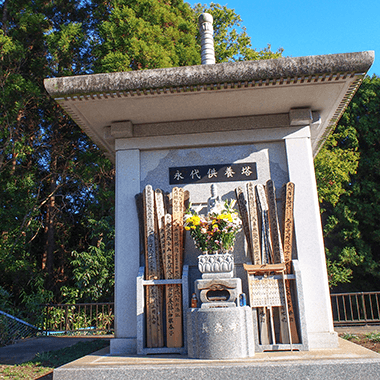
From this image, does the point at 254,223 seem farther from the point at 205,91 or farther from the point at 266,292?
the point at 205,91

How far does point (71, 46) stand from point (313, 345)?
10.8 metres

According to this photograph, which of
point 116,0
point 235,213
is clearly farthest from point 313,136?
point 116,0

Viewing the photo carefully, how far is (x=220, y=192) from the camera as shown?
5.53m

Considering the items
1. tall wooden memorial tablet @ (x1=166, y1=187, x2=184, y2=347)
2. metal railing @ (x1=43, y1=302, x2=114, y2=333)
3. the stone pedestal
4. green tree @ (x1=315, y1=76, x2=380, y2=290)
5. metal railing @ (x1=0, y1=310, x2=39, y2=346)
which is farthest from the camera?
green tree @ (x1=315, y1=76, x2=380, y2=290)

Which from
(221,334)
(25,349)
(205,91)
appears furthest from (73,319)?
(205,91)

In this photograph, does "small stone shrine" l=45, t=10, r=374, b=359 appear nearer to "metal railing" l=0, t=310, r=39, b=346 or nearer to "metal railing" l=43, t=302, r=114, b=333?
"metal railing" l=0, t=310, r=39, b=346

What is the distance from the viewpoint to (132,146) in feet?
19.0

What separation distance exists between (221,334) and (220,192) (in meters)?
2.04

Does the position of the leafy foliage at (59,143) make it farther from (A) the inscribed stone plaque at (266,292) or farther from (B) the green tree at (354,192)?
(A) the inscribed stone plaque at (266,292)

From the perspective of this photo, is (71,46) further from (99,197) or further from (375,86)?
(375,86)

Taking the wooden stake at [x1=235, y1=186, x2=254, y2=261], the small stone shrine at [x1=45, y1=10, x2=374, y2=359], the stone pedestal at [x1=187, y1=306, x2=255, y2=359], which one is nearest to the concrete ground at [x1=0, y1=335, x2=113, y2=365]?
the small stone shrine at [x1=45, y1=10, x2=374, y2=359]

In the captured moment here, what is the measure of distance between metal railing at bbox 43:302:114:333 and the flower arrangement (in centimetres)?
542

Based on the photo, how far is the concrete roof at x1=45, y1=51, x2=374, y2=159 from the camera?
4762 mm

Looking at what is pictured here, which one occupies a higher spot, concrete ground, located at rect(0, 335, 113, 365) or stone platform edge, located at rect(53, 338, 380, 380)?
stone platform edge, located at rect(53, 338, 380, 380)
